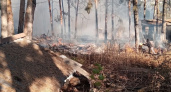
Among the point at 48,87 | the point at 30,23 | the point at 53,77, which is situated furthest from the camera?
the point at 30,23

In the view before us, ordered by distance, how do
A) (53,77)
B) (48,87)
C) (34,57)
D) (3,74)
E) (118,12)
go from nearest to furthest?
(3,74)
(48,87)
(53,77)
(34,57)
(118,12)

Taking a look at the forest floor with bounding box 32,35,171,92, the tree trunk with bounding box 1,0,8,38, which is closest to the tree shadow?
the forest floor with bounding box 32,35,171,92

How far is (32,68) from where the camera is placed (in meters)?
4.11

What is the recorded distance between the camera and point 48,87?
12.4ft

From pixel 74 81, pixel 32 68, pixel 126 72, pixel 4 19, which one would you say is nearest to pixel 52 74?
pixel 32 68

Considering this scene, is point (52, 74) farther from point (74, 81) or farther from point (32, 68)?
point (74, 81)

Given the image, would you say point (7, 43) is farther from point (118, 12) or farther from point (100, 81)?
point (118, 12)

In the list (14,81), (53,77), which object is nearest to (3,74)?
(14,81)

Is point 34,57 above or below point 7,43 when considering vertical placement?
below

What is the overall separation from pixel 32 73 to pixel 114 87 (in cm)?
215

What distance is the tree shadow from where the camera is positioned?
3531 millimetres

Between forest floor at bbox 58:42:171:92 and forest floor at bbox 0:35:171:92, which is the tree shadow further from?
forest floor at bbox 58:42:171:92

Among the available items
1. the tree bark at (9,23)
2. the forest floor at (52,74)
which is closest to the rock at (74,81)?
the forest floor at (52,74)

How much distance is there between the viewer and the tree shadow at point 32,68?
3.53 metres
